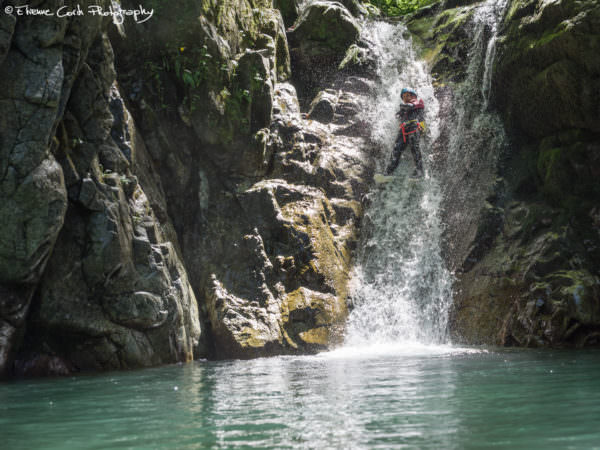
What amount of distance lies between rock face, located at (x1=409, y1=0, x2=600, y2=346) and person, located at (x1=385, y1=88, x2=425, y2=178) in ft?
4.19

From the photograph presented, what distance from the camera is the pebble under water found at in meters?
3.57

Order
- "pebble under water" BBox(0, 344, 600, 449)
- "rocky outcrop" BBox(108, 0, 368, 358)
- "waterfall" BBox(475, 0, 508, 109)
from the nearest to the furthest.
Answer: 1. "pebble under water" BBox(0, 344, 600, 449)
2. "rocky outcrop" BBox(108, 0, 368, 358)
3. "waterfall" BBox(475, 0, 508, 109)

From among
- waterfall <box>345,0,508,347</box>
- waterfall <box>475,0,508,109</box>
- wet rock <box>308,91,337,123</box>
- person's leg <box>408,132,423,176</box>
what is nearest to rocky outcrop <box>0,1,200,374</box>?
waterfall <box>345,0,508,347</box>

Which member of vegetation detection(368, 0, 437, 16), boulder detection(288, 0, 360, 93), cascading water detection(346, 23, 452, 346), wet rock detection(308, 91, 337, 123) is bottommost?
cascading water detection(346, 23, 452, 346)

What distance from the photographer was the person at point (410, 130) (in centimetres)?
1390

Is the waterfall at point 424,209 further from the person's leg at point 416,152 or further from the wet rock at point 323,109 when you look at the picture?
the wet rock at point 323,109

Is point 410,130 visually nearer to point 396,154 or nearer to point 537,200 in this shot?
point 396,154

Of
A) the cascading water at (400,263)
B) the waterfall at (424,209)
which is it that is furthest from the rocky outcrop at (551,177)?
the cascading water at (400,263)

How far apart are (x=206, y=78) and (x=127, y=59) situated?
1717mm

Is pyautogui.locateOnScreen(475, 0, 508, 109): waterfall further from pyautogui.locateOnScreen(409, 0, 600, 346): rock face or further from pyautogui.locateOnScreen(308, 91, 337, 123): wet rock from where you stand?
pyautogui.locateOnScreen(308, 91, 337, 123): wet rock

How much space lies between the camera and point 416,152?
547 inches

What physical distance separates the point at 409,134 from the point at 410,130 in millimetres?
114

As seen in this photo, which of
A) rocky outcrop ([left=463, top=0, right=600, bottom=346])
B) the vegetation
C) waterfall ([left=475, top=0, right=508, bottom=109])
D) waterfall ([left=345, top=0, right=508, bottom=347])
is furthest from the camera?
the vegetation

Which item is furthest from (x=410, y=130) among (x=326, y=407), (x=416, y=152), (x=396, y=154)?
(x=326, y=407)
